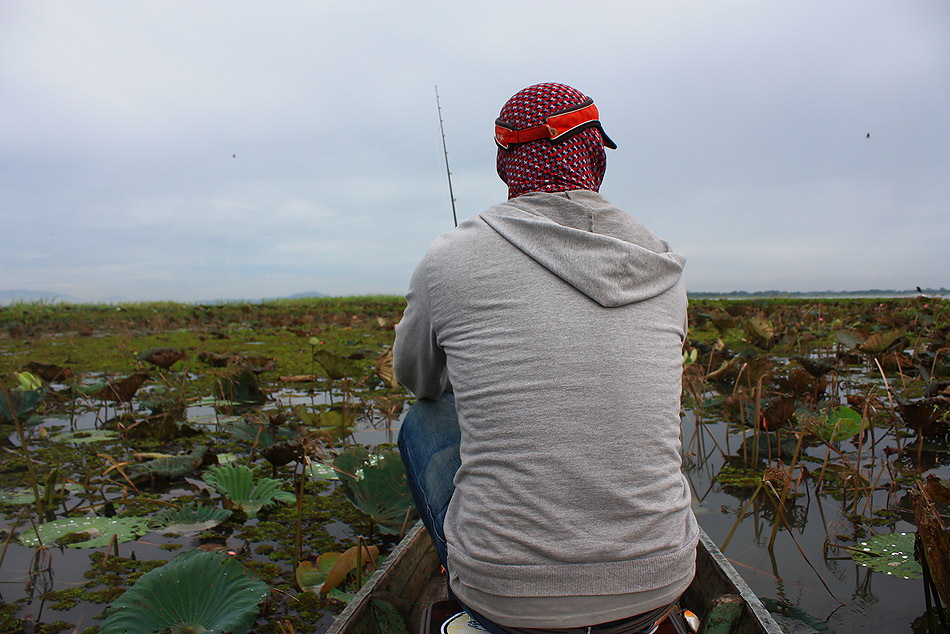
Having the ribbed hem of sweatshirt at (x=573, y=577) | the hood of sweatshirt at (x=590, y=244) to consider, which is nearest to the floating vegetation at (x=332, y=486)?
the ribbed hem of sweatshirt at (x=573, y=577)

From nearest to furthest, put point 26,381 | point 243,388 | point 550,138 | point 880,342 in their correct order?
point 550,138
point 26,381
point 880,342
point 243,388

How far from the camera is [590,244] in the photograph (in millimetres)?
834

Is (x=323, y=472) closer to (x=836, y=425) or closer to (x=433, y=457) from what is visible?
(x=433, y=457)

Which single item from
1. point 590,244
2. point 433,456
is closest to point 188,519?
point 433,456

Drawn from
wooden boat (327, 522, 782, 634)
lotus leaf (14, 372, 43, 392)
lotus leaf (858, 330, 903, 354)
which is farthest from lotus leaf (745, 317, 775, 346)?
lotus leaf (14, 372, 43, 392)

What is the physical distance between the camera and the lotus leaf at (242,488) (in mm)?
1642

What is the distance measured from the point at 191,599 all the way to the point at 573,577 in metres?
0.77

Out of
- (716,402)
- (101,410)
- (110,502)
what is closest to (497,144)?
(110,502)

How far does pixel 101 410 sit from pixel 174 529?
210 centimetres

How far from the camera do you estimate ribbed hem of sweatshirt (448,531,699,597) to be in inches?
29.9

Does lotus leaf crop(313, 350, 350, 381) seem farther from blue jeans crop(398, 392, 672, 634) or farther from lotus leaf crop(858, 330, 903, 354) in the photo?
lotus leaf crop(858, 330, 903, 354)

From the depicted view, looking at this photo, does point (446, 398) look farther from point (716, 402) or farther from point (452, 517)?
point (716, 402)

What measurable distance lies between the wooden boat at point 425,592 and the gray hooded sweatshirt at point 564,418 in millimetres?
208

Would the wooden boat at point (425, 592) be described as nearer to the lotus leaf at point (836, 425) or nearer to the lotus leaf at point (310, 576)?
the lotus leaf at point (310, 576)
